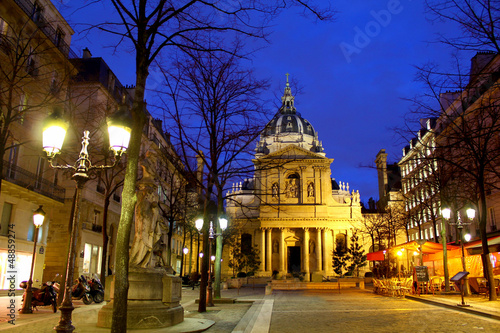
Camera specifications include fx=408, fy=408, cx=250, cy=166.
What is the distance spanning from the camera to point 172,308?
Result: 10.2 meters

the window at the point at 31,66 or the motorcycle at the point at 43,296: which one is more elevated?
the window at the point at 31,66

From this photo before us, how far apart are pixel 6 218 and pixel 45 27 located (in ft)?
35.3

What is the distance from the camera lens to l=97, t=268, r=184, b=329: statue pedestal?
9250 millimetres

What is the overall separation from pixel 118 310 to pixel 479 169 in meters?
15.9

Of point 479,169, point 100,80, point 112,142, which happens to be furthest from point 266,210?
point 112,142

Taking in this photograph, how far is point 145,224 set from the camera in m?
10.3

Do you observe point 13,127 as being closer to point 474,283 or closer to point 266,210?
point 474,283

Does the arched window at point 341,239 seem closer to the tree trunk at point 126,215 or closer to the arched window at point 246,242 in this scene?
the arched window at point 246,242

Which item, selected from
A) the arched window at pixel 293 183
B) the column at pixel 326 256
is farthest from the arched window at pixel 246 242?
the column at pixel 326 256

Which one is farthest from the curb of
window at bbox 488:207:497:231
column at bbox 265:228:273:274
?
column at bbox 265:228:273:274

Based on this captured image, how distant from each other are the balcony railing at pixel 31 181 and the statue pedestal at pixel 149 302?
1348 centimetres

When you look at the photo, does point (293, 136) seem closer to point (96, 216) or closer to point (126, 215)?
point (96, 216)

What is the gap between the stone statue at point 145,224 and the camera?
10.2 metres

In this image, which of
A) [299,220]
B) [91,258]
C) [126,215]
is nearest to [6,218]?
[91,258]
